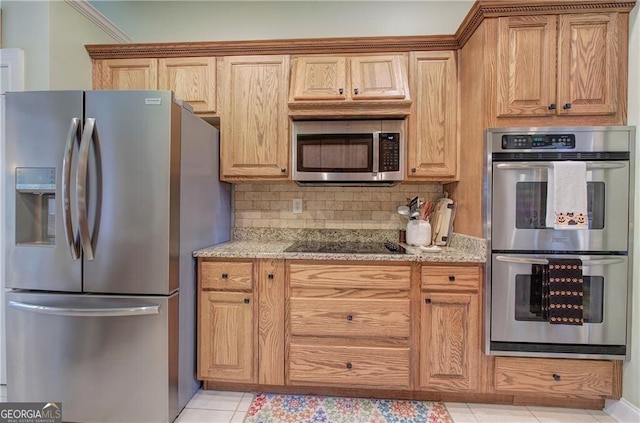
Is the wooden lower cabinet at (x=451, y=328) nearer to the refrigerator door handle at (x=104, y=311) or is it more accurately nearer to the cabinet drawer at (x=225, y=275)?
the cabinet drawer at (x=225, y=275)

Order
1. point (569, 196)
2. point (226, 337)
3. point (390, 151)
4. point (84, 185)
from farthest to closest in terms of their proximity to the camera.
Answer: point (390, 151), point (226, 337), point (569, 196), point (84, 185)

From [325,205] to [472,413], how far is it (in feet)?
5.53

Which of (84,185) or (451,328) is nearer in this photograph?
(84,185)

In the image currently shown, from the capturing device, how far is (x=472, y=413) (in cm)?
166

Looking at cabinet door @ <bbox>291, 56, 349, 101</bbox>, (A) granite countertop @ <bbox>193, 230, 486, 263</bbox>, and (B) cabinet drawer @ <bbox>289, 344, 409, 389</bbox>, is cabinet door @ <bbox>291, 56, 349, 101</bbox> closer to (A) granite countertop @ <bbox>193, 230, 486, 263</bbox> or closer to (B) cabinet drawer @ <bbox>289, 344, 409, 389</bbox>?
(A) granite countertop @ <bbox>193, 230, 486, 263</bbox>

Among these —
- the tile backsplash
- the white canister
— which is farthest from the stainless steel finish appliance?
the tile backsplash

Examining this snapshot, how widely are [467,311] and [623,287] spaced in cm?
87

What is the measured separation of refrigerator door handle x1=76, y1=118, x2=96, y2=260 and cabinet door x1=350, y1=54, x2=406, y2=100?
1.58 meters

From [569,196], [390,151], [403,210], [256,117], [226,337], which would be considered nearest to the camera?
[569,196]

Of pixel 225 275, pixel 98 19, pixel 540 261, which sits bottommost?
pixel 225 275

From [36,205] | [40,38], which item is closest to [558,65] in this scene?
[36,205]

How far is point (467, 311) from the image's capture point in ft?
5.49

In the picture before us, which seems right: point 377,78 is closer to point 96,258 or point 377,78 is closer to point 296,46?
point 296,46

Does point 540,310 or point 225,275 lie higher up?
point 225,275
